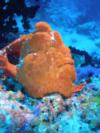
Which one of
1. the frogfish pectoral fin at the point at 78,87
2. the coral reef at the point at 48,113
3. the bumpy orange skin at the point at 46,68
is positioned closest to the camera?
the coral reef at the point at 48,113

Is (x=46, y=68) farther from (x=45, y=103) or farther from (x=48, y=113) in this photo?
(x=48, y=113)

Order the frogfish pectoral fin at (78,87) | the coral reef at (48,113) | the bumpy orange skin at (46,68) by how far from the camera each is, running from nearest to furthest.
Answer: the coral reef at (48,113) < the bumpy orange skin at (46,68) < the frogfish pectoral fin at (78,87)

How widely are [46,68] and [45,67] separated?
0.9 inches

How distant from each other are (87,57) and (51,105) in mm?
2725

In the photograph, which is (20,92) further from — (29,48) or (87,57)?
(87,57)

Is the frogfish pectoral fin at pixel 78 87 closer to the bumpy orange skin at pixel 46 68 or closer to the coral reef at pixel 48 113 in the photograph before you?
the bumpy orange skin at pixel 46 68

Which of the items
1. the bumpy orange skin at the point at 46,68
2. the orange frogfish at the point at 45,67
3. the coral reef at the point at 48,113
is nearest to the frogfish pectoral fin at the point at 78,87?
the orange frogfish at the point at 45,67

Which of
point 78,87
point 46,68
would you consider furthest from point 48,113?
point 78,87

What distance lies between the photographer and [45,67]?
4.39 metres

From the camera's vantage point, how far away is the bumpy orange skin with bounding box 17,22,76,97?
170 inches

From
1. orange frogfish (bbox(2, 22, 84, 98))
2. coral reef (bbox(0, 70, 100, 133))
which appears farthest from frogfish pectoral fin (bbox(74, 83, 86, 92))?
coral reef (bbox(0, 70, 100, 133))

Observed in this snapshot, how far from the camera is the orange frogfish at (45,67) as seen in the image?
4328 millimetres

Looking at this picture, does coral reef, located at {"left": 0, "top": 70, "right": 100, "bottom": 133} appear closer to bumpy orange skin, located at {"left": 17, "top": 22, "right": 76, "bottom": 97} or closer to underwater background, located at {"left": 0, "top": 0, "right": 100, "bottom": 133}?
underwater background, located at {"left": 0, "top": 0, "right": 100, "bottom": 133}

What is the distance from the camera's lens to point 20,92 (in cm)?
427
